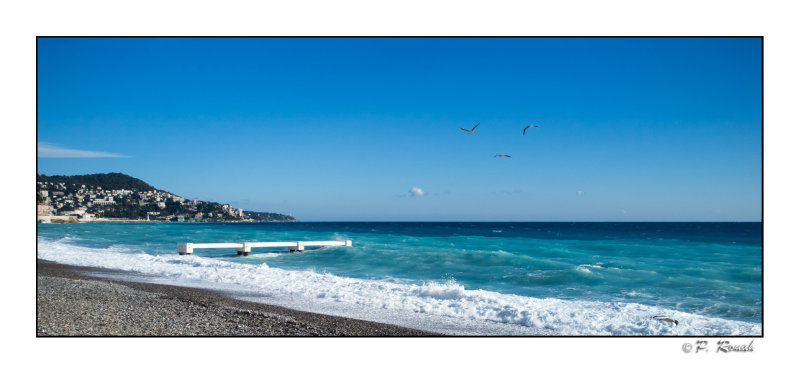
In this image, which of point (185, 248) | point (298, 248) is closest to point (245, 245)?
point (185, 248)

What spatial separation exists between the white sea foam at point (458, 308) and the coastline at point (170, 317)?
683 mm

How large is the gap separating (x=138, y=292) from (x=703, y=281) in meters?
12.6

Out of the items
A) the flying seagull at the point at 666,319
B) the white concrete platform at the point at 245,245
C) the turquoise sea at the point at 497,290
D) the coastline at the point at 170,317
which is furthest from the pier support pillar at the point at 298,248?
the flying seagull at the point at 666,319

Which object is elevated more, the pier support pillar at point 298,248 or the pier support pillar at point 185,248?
the pier support pillar at point 185,248

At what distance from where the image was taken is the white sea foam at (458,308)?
23.1 feet

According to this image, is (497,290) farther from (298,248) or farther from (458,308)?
(298,248)

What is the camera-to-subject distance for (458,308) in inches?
327

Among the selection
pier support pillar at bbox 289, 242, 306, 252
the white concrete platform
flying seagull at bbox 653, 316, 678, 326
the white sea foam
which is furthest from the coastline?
pier support pillar at bbox 289, 242, 306, 252

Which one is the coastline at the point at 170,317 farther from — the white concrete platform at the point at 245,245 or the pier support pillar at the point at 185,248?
the white concrete platform at the point at 245,245

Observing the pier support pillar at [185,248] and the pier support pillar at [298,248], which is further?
the pier support pillar at [298,248]
